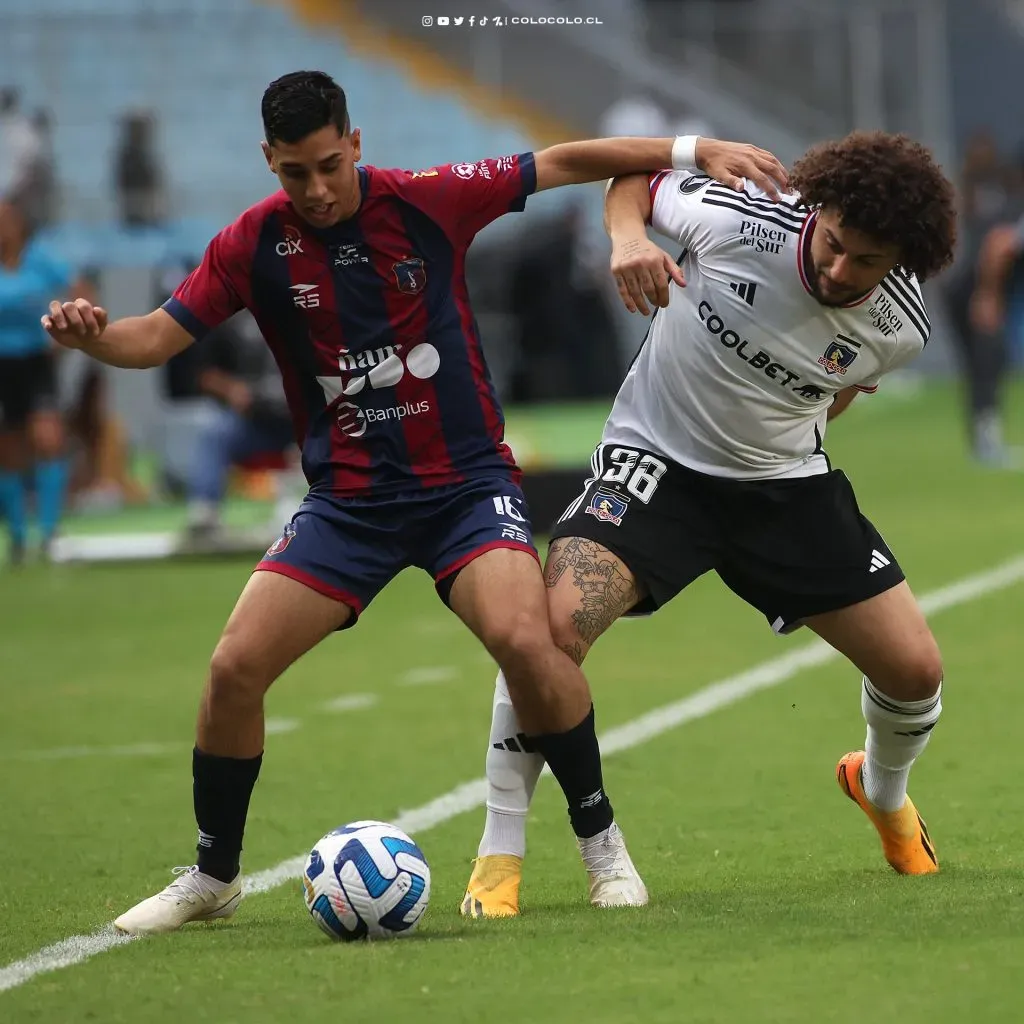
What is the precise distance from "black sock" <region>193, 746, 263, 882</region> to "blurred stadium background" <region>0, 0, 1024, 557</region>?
15.9m

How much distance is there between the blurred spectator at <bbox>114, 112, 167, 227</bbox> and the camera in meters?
22.4

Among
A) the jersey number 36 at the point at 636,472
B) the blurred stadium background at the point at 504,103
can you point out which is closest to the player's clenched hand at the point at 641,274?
the jersey number 36 at the point at 636,472

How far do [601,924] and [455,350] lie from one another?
5.30 ft

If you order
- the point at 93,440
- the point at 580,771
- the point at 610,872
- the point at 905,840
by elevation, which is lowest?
the point at 93,440

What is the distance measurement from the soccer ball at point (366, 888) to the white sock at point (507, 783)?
363 mm

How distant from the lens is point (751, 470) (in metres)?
5.59

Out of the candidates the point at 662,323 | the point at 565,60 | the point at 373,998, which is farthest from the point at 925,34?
the point at 373,998

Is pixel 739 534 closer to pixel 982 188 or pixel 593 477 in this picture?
pixel 593 477

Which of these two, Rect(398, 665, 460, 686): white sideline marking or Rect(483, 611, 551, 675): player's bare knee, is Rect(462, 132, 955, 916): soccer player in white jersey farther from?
Rect(398, 665, 460, 686): white sideline marking

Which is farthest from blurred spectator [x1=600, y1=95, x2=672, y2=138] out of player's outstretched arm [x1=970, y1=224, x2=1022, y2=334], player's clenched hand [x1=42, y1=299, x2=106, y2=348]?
player's clenched hand [x1=42, y1=299, x2=106, y2=348]

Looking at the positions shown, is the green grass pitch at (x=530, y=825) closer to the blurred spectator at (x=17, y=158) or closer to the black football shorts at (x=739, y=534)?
the black football shorts at (x=739, y=534)

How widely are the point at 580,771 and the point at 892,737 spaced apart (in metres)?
0.98

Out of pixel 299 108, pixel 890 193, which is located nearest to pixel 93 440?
pixel 299 108

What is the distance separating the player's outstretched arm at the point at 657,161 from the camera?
17.9 feet
